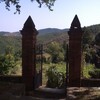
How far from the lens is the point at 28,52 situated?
596 inches

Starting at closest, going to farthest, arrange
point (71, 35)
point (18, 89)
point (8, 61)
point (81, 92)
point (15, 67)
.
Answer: point (81, 92) < point (18, 89) < point (71, 35) < point (8, 61) < point (15, 67)

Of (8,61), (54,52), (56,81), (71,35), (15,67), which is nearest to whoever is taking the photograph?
(71,35)

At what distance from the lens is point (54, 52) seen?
39.3 meters

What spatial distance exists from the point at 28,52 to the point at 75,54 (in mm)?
2314

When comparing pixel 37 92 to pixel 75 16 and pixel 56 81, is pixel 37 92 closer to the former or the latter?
pixel 56 81

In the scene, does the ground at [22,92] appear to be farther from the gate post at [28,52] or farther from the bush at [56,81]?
the bush at [56,81]

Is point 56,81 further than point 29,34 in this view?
Yes

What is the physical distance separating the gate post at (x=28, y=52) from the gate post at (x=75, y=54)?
6.17 feet

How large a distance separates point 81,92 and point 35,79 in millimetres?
4122

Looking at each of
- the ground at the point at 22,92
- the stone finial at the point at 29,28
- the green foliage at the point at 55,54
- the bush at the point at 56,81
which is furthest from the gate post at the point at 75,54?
the green foliage at the point at 55,54

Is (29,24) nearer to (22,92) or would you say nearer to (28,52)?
(28,52)

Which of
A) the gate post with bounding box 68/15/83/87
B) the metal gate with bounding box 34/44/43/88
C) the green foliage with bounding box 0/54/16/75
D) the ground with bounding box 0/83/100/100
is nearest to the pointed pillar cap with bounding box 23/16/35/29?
the metal gate with bounding box 34/44/43/88

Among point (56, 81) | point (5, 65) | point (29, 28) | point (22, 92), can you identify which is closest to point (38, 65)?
point (56, 81)

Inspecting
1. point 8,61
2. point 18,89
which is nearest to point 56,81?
point 18,89
